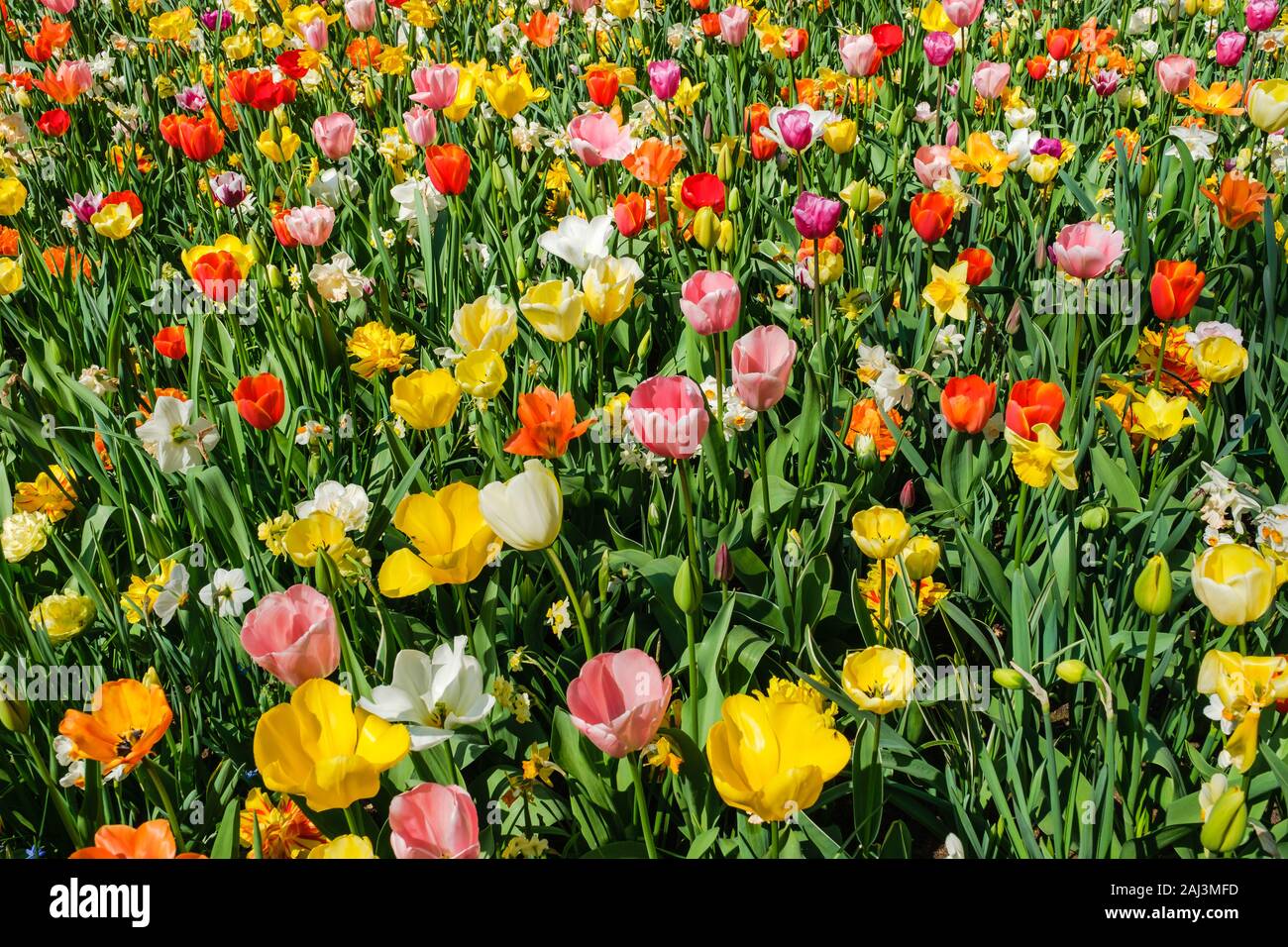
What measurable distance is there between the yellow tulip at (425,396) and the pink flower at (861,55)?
6.64 feet

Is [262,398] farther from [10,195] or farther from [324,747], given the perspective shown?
[10,195]

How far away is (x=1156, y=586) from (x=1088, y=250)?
96cm

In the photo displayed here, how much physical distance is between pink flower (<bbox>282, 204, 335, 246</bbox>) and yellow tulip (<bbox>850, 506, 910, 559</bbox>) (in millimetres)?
1486

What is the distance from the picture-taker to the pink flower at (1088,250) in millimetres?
1943

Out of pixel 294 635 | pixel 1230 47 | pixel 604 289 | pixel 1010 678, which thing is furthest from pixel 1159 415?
pixel 1230 47

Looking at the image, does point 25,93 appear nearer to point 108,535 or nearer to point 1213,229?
point 108,535

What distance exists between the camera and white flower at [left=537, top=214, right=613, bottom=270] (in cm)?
195

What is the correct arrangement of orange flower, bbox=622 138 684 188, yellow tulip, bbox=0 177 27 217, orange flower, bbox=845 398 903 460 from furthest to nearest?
yellow tulip, bbox=0 177 27 217 → orange flower, bbox=622 138 684 188 → orange flower, bbox=845 398 903 460

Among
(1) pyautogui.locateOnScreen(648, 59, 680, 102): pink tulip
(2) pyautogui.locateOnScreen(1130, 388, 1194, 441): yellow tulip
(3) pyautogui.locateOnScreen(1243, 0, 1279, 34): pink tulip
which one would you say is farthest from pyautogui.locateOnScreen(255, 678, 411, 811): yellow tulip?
(3) pyautogui.locateOnScreen(1243, 0, 1279, 34): pink tulip

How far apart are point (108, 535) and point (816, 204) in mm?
1497

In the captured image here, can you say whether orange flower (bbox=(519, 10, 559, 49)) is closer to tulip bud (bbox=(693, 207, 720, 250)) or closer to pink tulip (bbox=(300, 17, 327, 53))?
pink tulip (bbox=(300, 17, 327, 53))

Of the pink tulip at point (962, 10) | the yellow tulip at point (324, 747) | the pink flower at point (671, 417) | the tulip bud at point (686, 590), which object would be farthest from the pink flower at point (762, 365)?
the pink tulip at point (962, 10)

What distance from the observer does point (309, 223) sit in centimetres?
234

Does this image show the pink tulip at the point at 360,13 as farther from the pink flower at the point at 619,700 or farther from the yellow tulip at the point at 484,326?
the pink flower at the point at 619,700
